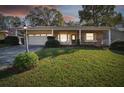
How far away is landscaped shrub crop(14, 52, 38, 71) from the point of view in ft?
32.1

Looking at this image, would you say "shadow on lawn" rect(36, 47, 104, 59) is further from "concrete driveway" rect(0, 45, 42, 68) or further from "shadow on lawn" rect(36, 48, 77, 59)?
"concrete driveway" rect(0, 45, 42, 68)

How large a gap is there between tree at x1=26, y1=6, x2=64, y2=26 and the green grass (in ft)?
2.53

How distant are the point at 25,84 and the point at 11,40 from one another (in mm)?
1300

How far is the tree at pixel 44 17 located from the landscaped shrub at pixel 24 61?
978 millimetres

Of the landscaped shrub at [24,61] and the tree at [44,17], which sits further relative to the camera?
the tree at [44,17]

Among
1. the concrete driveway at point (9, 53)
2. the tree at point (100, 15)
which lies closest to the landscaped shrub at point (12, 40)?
the concrete driveway at point (9, 53)

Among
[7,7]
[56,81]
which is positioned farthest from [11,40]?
[56,81]

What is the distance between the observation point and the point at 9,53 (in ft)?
32.6

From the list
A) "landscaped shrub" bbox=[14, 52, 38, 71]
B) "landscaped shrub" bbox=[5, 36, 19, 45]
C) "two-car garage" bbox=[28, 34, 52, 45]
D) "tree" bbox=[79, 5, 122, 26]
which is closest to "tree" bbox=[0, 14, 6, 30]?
"landscaped shrub" bbox=[5, 36, 19, 45]

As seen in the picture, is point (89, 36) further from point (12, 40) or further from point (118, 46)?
point (12, 40)

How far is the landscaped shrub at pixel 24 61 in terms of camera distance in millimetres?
Result: 9789

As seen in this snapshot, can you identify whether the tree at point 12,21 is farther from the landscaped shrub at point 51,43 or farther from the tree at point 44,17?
the landscaped shrub at point 51,43

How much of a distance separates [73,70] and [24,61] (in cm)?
133

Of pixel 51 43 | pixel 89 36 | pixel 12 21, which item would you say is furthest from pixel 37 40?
pixel 89 36
